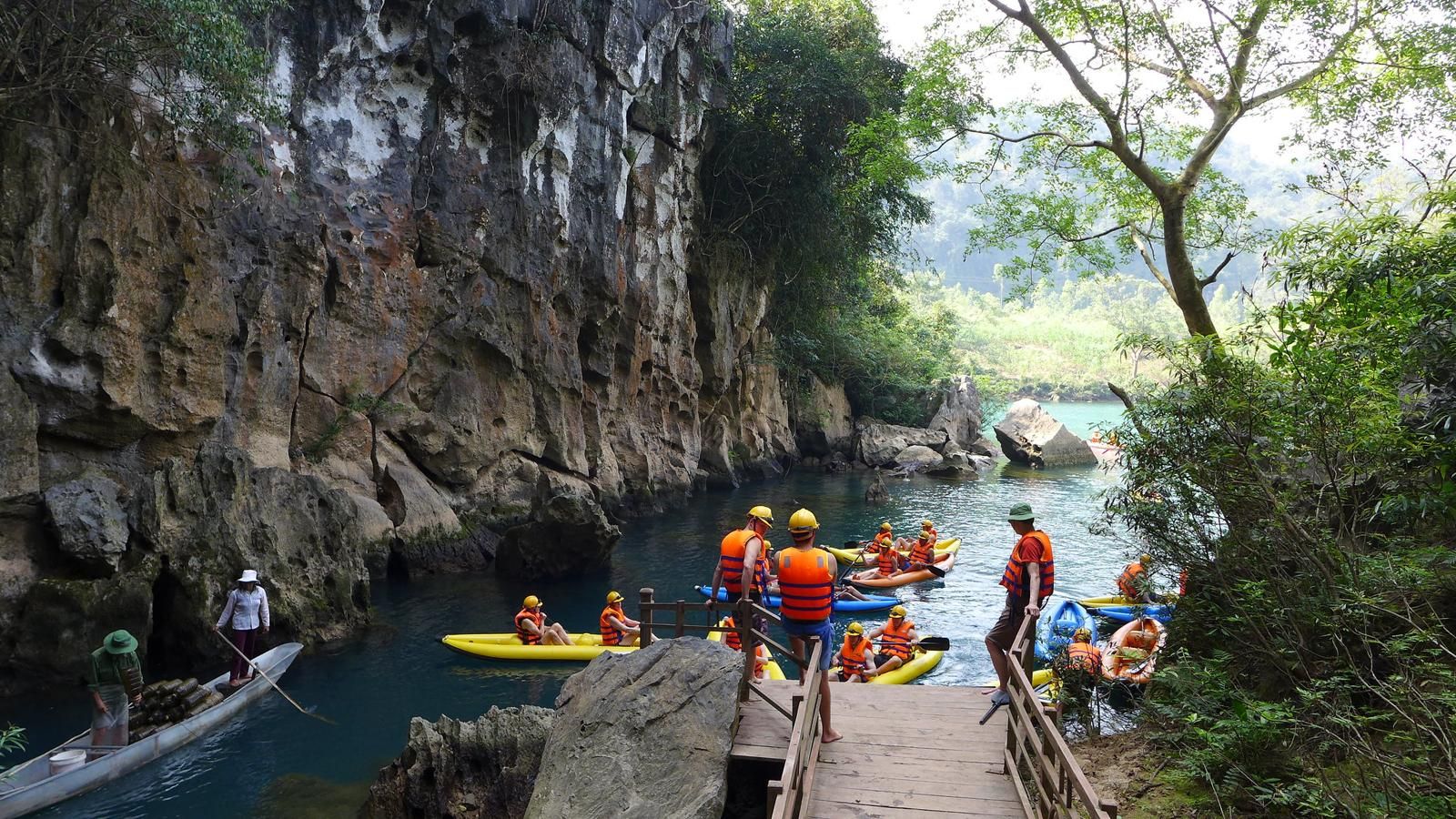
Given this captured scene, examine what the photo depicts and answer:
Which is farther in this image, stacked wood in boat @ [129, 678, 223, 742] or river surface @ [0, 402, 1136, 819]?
stacked wood in boat @ [129, 678, 223, 742]

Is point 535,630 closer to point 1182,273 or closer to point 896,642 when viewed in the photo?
point 896,642

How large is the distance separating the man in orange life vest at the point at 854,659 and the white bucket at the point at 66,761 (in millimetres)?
7813

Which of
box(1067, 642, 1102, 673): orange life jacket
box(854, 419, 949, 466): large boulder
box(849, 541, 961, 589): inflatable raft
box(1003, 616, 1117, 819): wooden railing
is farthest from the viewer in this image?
box(854, 419, 949, 466): large boulder

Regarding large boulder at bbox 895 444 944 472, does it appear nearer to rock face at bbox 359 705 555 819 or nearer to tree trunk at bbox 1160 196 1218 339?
tree trunk at bbox 1160 196 1218 339

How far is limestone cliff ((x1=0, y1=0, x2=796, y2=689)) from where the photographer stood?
37.9ft

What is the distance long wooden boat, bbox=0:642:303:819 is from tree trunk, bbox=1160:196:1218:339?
458 inches

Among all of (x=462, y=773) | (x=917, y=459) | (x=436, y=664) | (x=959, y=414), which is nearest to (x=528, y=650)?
(x=436, y=664)

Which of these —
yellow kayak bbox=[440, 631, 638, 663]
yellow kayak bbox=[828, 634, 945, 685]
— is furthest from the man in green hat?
yellow kayak bbox=[828, 634, 945, 685]

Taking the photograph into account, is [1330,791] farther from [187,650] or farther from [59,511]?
[59,511]

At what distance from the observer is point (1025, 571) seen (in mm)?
6371

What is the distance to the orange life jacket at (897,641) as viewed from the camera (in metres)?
11.8

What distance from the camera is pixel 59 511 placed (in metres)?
11.0

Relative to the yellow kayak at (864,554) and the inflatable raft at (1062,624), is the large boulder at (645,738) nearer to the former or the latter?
the inflatable raft at (1062,624)

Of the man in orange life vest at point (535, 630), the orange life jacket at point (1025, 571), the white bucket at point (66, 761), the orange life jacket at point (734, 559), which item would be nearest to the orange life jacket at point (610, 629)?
A: the man in orange life vest at point (535, 630)
